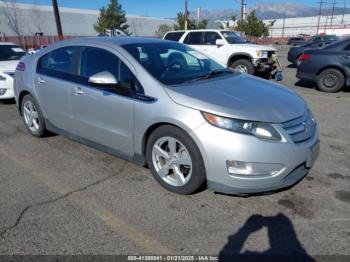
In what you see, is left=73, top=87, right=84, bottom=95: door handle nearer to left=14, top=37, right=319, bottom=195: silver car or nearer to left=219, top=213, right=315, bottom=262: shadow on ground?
left=14, top=37, right=319, bottom=195: silver car

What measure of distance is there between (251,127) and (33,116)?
372cm

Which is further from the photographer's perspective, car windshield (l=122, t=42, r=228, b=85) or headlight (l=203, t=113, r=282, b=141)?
car windshield (l=122, t=42, r=228, b=85)

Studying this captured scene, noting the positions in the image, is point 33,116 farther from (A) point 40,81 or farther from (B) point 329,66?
(B) point 329,66

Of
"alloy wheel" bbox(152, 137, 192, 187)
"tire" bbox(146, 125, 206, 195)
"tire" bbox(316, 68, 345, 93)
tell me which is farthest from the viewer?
"tire" bbox(316, 68, 345, 93)

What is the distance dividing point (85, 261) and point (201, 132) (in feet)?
4.83

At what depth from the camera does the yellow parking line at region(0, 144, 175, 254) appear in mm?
2822

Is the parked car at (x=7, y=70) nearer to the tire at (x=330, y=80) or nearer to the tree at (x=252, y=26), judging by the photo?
the tire at (x=330, y=80)

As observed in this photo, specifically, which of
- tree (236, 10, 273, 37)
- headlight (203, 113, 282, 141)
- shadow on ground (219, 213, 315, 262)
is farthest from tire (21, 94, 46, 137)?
tree (236, 10, 273, 37)

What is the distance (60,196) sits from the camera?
362 cm

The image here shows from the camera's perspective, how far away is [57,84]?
462cm

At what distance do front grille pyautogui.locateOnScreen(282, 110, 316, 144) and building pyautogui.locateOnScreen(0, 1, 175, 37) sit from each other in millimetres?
48949

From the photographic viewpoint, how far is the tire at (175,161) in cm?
332

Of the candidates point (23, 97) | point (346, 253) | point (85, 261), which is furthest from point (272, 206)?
point (23, 97)

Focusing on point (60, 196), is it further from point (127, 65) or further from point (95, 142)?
point (127, 65)
